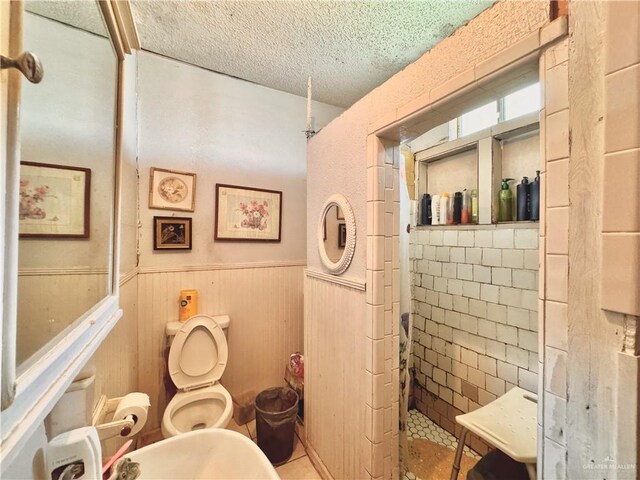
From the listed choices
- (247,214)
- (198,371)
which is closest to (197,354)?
(198,371)

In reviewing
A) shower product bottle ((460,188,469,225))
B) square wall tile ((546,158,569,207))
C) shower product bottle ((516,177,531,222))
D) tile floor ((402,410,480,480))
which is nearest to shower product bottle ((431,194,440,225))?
shower product bottle ((460,188,469,225))

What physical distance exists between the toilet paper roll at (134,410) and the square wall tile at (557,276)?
1.30 m

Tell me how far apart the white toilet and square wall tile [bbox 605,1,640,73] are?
6.40 ft

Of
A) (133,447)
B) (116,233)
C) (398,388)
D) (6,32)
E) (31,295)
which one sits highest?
(6,32)

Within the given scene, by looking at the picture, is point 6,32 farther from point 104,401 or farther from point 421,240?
point 421,240

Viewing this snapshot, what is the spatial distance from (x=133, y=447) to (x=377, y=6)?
291cm

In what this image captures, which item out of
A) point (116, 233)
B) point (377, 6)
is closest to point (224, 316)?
point (116, 233)

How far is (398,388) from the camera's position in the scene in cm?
115

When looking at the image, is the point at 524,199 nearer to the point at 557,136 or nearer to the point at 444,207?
the point at 444,207

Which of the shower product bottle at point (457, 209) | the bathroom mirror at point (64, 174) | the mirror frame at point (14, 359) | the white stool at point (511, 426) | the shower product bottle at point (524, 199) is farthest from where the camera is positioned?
the shower product bottle at point (457, 209)

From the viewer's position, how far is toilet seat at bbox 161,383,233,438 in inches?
58.3

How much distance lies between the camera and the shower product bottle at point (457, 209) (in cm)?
182

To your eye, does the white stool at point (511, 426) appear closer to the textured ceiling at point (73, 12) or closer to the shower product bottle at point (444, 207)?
the shower product bottle at point (444, 207)

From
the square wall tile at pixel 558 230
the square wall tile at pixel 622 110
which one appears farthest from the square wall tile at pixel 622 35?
the square wall tile at pixel 558 230
